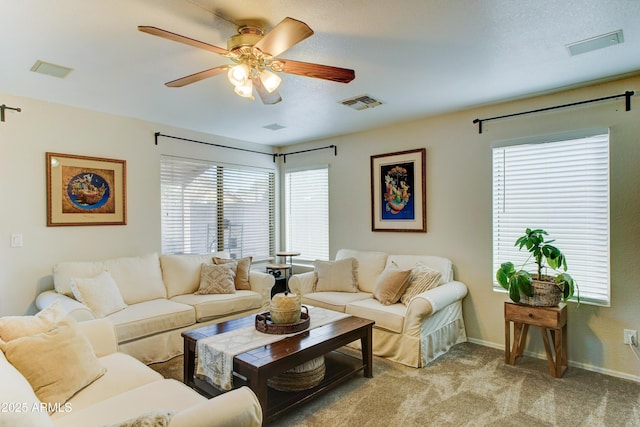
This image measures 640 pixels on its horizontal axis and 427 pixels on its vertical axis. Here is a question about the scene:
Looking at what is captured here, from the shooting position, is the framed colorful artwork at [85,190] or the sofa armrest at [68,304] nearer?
the sofa armrest at [68,304]

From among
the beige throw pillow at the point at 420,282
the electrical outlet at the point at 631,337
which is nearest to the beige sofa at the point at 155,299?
the beige throw pillow at the point at 420,282

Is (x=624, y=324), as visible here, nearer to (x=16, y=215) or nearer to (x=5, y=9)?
(x=5, y=9)

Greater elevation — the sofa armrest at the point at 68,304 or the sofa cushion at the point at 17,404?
the sofa cushion at the point at 17,404

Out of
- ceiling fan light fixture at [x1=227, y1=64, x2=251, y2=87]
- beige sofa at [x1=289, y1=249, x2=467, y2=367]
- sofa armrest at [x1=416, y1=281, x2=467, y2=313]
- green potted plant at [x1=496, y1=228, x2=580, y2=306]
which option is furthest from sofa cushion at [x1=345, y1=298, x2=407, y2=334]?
ceiling fan light fixture at [x1=227, y1=64, x2=251, y2=87]

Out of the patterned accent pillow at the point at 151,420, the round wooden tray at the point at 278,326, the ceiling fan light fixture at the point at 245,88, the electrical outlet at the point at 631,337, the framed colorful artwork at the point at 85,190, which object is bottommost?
the electrical outlet at the point at 631,337

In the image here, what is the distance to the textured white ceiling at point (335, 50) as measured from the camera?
1939 millimetres

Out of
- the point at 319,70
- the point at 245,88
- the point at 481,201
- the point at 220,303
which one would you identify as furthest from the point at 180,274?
the point at 481,201

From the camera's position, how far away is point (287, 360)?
229 cm

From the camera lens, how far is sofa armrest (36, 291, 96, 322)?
2.62 meters

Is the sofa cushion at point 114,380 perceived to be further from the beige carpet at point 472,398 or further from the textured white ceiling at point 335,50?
the textured white ceiling at point 335,50

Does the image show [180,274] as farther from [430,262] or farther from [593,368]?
[593,368]

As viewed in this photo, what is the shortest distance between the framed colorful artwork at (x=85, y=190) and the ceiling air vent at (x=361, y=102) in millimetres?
2580

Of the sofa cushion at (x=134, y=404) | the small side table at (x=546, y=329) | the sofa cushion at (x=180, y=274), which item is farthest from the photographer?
the sofa cushion at (x=180, y=274)

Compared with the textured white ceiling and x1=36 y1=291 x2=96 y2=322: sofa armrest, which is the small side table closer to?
the textured white ceiling
